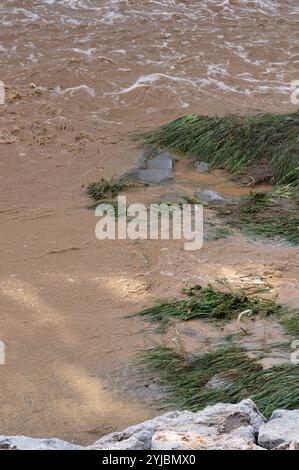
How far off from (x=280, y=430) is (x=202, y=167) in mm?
4669

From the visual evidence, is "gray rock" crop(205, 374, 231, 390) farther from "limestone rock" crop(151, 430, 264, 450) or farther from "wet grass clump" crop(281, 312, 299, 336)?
"limestone rock" crop(151, 430, 264, 450)

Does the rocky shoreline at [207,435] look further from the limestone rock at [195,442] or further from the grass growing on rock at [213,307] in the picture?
the grass growing on rock at [213,307]

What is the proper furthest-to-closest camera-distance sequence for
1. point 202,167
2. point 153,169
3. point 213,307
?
point 202,167 → point 153,169 → point 213,307

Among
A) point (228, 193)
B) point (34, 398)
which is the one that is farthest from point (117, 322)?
point (228, 193)

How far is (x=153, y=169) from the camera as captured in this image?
6.93m

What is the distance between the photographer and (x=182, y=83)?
876 centimetres

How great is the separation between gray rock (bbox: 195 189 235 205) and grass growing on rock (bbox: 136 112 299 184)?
585 millimetres

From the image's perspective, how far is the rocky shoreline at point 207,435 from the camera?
7.89ft

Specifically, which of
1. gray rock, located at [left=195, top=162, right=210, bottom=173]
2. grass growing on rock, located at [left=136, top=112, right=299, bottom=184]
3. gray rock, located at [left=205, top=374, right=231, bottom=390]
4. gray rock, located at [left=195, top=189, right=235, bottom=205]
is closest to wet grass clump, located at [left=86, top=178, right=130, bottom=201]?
gray rock, located at [left=195, top=189, right=235, bottom=205]

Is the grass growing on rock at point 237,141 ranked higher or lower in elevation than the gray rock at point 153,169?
higher

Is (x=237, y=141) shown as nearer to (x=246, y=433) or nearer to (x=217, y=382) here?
(x=217, y=382)

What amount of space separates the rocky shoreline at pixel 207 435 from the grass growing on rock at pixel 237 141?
4.23 metres

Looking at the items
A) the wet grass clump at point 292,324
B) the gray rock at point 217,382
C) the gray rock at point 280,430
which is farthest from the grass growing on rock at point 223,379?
the gray rock at point 280,430

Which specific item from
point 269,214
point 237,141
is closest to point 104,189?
point 269,214
